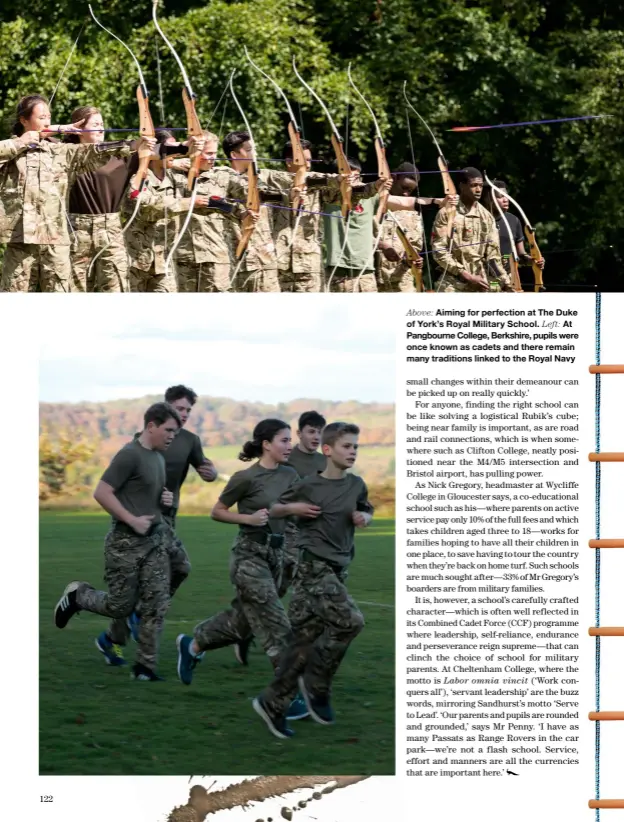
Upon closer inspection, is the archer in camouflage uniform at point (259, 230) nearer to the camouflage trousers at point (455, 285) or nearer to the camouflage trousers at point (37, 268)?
the camouflage trousers at point (37, 268)

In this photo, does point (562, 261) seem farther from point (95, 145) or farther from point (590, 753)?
point (590, 753)

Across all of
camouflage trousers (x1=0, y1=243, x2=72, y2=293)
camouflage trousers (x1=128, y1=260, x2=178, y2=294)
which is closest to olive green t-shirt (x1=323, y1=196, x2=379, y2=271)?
camouflage trousers (x1=128, y1=260, x2=178, y2=294)

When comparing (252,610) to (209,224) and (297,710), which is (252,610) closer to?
(297,710)

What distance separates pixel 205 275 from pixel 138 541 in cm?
416

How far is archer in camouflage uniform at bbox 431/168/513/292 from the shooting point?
12234 mm

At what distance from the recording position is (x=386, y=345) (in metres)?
6.57

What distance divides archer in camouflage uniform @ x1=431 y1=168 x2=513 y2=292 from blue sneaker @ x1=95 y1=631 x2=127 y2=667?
19.6 ft

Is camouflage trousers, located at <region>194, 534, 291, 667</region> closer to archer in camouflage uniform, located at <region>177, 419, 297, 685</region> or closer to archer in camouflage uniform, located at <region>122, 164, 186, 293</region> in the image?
archer in camouflage uniform, located at <region>177, 419, 297, 685</region>

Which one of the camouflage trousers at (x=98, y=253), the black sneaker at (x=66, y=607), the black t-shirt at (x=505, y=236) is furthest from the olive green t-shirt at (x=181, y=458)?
the black t-shirt at (x=505, y=236)

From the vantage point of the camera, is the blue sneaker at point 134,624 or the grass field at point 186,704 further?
the blue sneaker at point 134,624

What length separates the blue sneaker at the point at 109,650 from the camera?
6824mm

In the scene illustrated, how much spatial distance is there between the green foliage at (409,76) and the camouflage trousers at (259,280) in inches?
363

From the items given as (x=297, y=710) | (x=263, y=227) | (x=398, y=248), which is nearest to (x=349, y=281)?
(x=263, y=227)

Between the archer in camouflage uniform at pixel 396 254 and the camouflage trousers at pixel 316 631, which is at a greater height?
the archer in camouflage uniform at pixel 396 254
